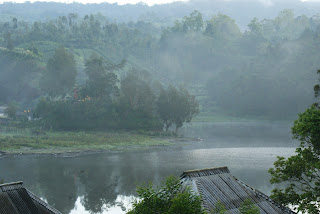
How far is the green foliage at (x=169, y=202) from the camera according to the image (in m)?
16.6

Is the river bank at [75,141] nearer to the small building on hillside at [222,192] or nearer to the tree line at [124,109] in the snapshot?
the tree line at [124,109]

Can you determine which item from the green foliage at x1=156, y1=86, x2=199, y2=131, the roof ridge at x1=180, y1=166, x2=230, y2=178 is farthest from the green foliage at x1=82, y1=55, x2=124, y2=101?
the roof ridge at x1=180, y1=166, x2=230, y2=178

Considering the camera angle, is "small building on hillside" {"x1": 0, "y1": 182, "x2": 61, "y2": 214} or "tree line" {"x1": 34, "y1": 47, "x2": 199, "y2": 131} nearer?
"small building on hillside" {"x1": 0, "y1": 182, "x2": 61, "y2": 214}

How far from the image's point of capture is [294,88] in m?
116

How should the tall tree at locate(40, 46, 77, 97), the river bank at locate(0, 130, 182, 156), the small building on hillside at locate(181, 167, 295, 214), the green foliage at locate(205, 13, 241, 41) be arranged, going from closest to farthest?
the small building on hillside at locate(181, 167, 295, 214)
the river bank at locate(0, 130, 182, 156)
the tall tree at locate(40, 46, 77, 97)
the green foliage at locate(205, 13, 241, 41)

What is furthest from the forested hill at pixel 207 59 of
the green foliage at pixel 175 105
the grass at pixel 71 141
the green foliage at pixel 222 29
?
the grass at pixel 71 141

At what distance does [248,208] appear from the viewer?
19.3 m

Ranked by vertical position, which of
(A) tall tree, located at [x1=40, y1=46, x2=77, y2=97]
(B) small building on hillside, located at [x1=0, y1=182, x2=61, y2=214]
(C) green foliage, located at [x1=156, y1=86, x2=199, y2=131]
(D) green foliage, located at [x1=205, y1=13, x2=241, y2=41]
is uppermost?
(D) green foliage, located at [x1=205, y1=13, x2=241, y2=41]

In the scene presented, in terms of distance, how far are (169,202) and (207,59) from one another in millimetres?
147053

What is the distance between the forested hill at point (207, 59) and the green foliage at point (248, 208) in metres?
92.7

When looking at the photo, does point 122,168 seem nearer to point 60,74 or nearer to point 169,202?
point 169,202

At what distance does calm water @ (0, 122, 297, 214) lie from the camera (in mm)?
40312

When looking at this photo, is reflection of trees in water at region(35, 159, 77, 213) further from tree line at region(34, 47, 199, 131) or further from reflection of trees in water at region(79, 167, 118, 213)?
tree line at region(34, 47, 199, 131)

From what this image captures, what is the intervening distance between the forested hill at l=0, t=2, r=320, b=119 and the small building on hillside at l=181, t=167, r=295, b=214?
91196 millimetres
